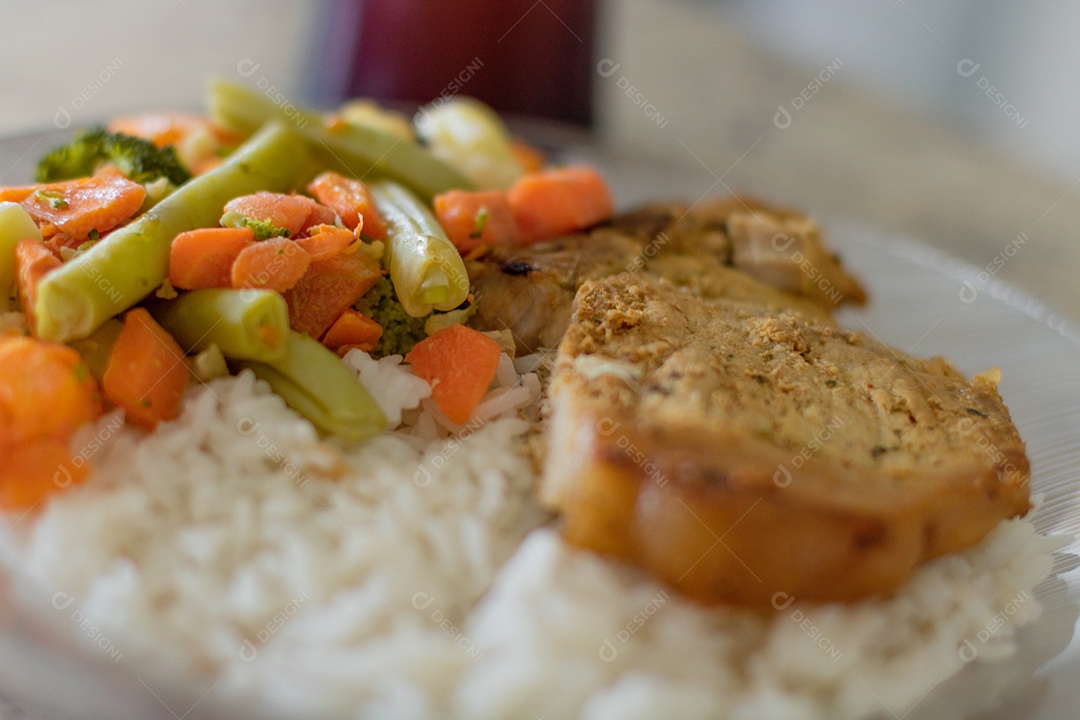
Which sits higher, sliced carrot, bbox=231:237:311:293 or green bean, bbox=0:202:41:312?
sliced carrot, bbox=231:237:311:293

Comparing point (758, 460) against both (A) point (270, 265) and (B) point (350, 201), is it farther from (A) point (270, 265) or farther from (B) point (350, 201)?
(B) point (350, 201)

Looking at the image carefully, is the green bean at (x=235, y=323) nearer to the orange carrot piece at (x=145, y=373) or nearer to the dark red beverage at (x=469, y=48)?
the orange carrot piece at (x=145, y=373)

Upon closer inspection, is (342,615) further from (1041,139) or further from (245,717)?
(1041,139)

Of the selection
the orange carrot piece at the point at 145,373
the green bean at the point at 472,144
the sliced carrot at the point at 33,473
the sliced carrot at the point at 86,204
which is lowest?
the sliced carrot at the point at 33,473

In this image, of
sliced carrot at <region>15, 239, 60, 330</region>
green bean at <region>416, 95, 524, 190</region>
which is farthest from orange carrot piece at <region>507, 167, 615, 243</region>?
sliced carrot at <region>15, 239, 60, 330</region>

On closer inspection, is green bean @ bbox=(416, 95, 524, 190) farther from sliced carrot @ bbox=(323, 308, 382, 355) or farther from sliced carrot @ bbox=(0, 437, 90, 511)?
sliced carrot @ bbox=(0, 437, 90, 511)

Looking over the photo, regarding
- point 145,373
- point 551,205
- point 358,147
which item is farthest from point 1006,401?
point 145,373

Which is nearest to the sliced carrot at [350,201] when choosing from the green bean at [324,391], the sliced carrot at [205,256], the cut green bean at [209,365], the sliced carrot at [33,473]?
the sliced carrot at [205,256]

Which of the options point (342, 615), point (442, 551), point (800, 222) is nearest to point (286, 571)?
point (342, 615)
